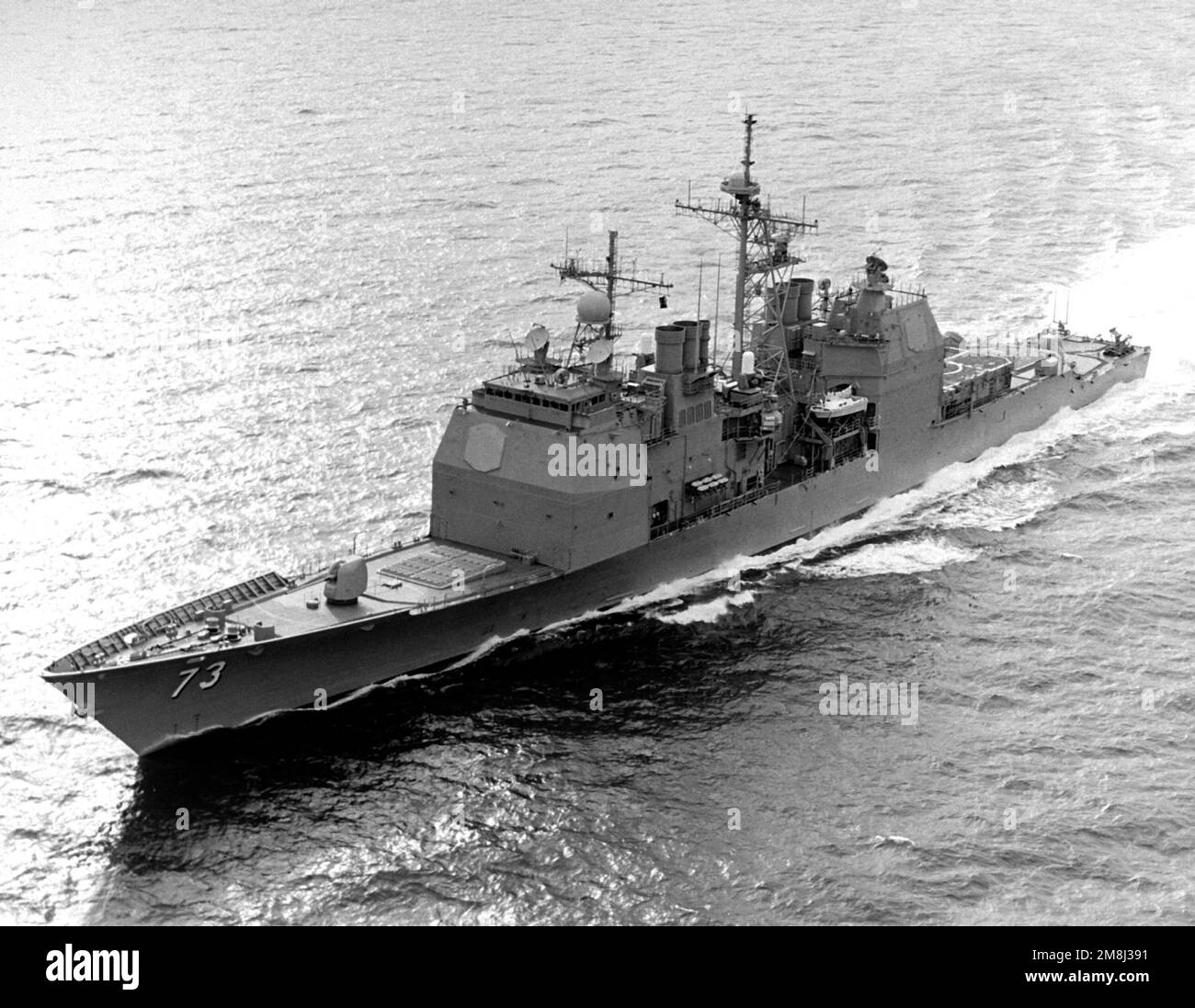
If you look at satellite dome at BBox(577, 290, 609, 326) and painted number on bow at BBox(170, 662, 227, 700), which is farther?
satellite dome at BBox(577, 290, 609, 326)

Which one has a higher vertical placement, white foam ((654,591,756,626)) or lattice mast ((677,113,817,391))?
lattice mast ((677,113,817,391))

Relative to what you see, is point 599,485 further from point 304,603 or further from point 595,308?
point 304,603

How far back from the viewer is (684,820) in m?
33.2

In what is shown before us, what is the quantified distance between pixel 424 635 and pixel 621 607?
21.2ft

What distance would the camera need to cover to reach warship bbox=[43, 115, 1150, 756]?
36188 mm

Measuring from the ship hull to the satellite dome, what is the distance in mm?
6062

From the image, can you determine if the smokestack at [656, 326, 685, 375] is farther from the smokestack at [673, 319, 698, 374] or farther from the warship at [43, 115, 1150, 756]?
the smokestack at [673, 319, 698, 374]

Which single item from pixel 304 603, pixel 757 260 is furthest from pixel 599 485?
pixel 757 260

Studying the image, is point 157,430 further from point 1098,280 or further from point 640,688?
point 1098,280

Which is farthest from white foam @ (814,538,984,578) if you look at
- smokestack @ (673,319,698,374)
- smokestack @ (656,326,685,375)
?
smokestack @ (656,326,685,375)

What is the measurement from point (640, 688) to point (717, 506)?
7.80 m

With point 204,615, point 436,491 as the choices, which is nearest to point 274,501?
point 436,491

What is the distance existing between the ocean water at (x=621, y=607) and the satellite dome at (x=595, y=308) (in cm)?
776

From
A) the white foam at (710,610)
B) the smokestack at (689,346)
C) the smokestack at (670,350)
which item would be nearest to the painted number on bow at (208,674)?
the white foam at (710,610)
